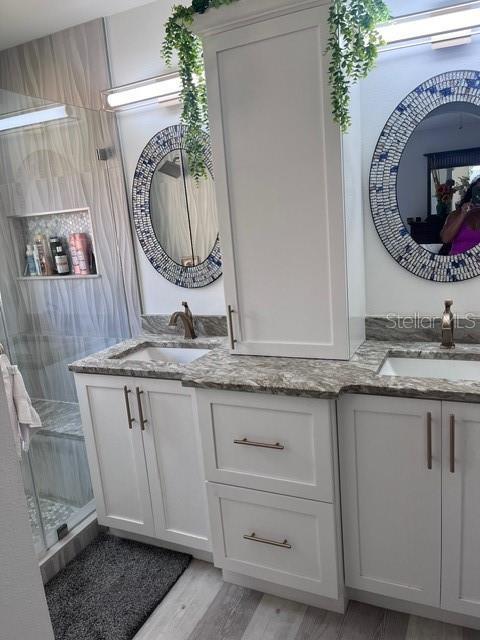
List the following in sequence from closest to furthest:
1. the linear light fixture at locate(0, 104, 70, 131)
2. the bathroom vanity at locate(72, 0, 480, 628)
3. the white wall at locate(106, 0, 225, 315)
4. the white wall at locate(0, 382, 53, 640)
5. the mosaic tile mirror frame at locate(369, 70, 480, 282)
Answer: the white wall at locate(0, 382, 53, 640)
the bathroom vanity at locate(72, 0, 480, 628)
the mosaic tile mirror frame at locate(369, 70, 480, 282)
the linear light fixture at locate(0, 104, 70, 131)
the white wall at locate(106, 0, 225, 315)

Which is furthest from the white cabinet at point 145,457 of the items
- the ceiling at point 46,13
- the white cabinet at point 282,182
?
the ceiling at point 46,13

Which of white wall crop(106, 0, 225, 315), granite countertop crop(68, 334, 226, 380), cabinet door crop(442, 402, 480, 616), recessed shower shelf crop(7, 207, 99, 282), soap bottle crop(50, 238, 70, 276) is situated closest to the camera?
cabinet door crop(442, 402, 480, 616)

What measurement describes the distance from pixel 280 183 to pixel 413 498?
1.24 metres

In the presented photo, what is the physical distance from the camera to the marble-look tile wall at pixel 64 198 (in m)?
2.31

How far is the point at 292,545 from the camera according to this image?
75.0 inches

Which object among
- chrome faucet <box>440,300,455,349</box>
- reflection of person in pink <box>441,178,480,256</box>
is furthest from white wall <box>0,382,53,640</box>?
reflection of person in pink <box>441,178,480,256</box>

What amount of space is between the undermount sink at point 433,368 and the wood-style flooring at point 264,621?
35.8 inches

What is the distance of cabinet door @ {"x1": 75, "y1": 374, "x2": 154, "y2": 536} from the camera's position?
7.39 feet

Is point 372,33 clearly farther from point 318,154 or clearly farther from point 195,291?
point 195,291

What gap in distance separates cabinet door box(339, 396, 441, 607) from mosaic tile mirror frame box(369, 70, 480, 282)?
699mm

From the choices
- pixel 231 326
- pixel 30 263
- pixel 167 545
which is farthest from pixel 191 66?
pixel 167 545

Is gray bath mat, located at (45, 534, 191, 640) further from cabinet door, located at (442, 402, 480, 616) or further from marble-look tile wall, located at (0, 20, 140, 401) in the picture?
cabinet door, located at (442, 402, 480, 616)

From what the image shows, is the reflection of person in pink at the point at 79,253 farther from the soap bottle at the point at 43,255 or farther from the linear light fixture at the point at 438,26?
the linear light fixture at the point at 438,26

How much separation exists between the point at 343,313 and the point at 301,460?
0.57m
